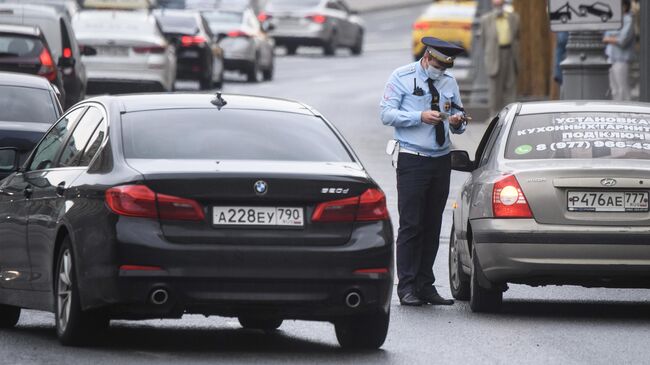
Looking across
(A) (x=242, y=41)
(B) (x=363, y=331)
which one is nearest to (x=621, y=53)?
(A) (x=242, y=41)

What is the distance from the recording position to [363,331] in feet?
33.8

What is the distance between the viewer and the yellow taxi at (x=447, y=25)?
4797cm

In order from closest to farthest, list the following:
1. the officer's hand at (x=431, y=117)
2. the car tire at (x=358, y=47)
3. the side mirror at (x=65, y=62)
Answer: the officer's hand at (x=431, y=117), the side mirror at (x=65, y=62), the car tire at (x=358, y=47)

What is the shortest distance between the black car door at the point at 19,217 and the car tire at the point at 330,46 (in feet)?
145

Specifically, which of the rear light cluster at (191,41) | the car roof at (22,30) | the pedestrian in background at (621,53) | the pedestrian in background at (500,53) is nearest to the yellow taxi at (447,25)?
the rear light cluster at (191,41)

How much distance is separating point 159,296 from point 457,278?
390cm

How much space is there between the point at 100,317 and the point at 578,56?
11530 mm

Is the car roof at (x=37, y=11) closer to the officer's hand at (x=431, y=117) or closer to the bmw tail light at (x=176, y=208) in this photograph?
the officer's hand at (x=431, y=117)

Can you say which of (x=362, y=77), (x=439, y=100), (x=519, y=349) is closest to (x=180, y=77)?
(x=362, y=77)

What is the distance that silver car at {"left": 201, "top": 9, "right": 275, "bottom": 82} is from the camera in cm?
4191

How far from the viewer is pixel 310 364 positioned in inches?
384

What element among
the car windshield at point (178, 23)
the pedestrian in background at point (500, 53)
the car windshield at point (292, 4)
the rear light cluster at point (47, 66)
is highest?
the rear light cluster at point (47, 66)

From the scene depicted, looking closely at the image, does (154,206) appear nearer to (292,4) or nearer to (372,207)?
(372,207)

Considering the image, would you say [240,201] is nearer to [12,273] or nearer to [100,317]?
[100,317]
